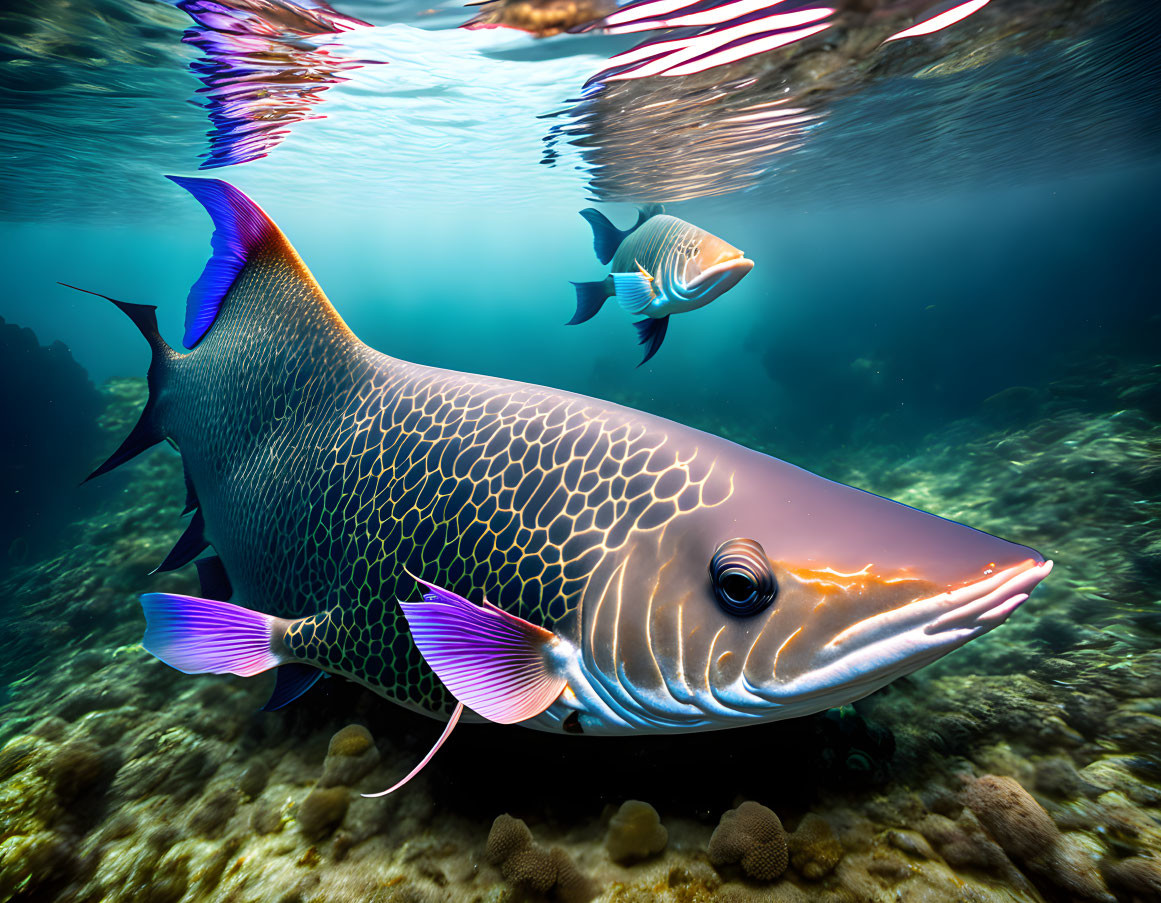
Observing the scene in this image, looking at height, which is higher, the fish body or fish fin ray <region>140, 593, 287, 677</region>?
the fish body

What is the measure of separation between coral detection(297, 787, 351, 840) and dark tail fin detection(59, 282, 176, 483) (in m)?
2.44

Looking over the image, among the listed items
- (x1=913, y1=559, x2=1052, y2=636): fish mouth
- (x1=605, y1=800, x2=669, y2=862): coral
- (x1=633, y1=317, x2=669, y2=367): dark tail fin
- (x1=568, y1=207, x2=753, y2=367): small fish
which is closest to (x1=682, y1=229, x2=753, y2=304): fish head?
(x1=568, y1=207, x2=753, y2=367): small fish

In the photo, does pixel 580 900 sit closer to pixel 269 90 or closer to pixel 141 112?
pixel 269 90

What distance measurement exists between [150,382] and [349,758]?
2.96 metres

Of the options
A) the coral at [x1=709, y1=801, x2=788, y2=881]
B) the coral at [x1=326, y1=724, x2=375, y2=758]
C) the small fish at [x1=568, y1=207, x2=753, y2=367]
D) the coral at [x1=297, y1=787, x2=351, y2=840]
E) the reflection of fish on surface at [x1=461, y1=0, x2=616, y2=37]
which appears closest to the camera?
the coral at [x1=709, y1=801, x2=788, y2=881]

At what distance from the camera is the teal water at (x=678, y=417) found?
215cm

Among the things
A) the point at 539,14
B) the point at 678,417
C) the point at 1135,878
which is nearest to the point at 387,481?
the point at 1135,878

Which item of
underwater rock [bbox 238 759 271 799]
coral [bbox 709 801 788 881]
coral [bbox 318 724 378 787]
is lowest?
underwater rock [bbox 238 759 271 799]

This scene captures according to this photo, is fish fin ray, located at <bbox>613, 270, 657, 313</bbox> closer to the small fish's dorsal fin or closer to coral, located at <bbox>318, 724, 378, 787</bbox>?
the small fish's dorsal fin

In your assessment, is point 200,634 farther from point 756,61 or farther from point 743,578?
point 756,61

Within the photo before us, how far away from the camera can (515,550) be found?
1876 millimetres

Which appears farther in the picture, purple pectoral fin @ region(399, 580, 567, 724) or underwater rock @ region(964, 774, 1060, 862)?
underwater rock @ region(964, 774, 1060, 862)

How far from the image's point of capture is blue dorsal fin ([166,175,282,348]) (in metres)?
2.71

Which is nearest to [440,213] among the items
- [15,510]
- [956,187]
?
[15,510]
